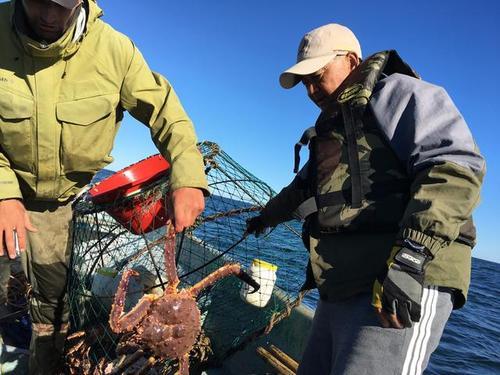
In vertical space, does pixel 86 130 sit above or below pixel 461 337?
above

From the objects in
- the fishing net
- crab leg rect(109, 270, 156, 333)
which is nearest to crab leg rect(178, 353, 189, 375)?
the fishing net

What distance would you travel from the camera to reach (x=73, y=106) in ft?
7.69

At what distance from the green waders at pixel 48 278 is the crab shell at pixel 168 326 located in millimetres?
830

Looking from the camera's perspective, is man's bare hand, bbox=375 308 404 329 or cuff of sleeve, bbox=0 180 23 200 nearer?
man's bare hand, bbox=375 308 404 329

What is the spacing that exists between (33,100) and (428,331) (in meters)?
2.46

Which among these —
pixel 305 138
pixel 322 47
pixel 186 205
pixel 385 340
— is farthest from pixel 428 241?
pixel 322 47

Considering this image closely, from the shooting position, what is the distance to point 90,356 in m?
3.52

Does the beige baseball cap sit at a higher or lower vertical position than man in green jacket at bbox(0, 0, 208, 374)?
higher

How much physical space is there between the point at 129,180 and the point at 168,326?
117 cm

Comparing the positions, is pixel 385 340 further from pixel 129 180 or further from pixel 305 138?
pixel 129 180

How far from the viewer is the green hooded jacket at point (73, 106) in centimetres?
219

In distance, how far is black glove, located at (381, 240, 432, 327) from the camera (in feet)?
5.11

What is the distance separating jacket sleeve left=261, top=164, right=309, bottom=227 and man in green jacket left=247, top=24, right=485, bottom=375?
551 millimetres

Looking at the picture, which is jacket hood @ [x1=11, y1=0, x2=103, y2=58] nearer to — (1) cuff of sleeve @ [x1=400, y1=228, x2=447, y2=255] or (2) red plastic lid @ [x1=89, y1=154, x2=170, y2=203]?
(2) red plastic lid @ [x1=89, y1=154, x2=170, y2=203]
